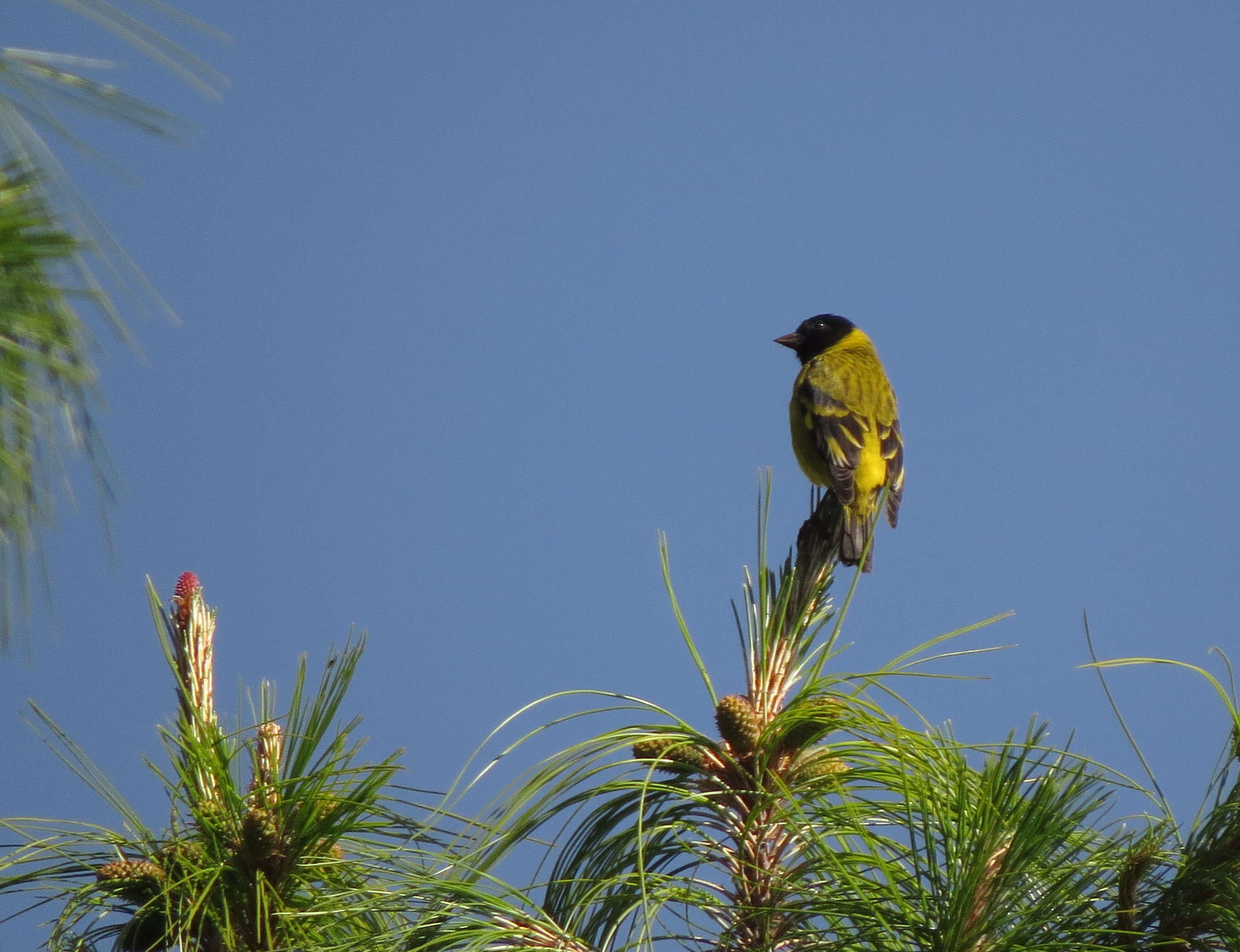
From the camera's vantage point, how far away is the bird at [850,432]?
21.2 feet

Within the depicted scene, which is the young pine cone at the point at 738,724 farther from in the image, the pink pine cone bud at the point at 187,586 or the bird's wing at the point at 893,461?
the bird's wing at the point at 893,461

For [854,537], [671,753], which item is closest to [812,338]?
[854,537]

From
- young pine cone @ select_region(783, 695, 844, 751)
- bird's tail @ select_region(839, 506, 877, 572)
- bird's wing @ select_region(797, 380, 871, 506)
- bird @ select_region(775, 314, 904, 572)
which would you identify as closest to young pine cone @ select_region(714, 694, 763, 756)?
young pine cone @ select_region(783, 695, 844, 751)

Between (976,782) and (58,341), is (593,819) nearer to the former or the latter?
(976,782)

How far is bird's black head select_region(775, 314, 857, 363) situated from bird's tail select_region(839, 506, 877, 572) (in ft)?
11.7

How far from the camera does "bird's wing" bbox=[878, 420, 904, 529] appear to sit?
22.3 ft

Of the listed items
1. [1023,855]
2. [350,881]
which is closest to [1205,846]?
[1023,855]

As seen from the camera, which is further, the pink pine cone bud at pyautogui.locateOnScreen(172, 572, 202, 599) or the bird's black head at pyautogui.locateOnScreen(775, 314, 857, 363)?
the bird's black head at pyautogui.locateOnScreen(775, 314, 857, 363)

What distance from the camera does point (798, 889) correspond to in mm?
2488

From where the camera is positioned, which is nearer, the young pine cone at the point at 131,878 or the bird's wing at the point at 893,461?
the young pine cone at the point at 131,878

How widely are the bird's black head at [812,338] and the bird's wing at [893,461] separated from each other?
223 cm

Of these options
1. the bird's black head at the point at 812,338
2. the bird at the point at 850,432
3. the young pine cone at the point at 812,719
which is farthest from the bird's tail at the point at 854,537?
the bird's black head at the point at 812,338

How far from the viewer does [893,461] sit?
7.10m

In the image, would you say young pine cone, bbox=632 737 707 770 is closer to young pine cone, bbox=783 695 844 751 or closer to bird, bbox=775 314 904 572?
young pine cone, bbox=783 695 844 751
